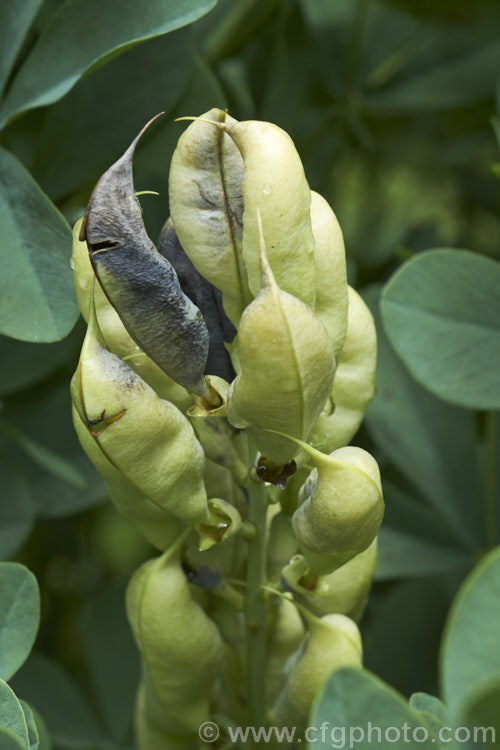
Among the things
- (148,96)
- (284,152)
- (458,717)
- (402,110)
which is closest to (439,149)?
(402,110)

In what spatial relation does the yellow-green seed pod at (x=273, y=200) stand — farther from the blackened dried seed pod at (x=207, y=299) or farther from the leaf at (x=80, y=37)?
the leaf at (x=80, y=37)

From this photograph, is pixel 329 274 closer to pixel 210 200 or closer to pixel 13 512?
pixel 210 200

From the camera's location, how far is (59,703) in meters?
0.86

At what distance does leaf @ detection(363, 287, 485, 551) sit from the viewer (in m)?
0.82

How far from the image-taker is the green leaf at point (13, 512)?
77 cm

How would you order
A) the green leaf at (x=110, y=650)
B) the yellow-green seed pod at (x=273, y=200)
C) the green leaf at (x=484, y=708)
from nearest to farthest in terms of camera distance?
the green leaf at (x=484, y=708)
the yellow-green seed pod at (x=273, y=200)
the green leaf at (x=110, y=650)

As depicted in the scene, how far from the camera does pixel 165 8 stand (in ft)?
1.97

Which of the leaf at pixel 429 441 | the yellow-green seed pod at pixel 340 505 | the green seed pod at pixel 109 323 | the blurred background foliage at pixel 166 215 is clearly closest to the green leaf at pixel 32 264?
the blurred background foliage at pixel 166 215

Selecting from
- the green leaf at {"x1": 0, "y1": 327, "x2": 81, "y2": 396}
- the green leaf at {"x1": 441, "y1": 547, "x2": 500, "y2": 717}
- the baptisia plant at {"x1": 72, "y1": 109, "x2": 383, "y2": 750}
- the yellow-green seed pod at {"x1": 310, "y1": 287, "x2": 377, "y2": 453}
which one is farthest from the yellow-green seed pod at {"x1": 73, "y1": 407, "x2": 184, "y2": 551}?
the green leaf at {"x1": 0, "y1": 327, "x2": 81, "y2": 396}

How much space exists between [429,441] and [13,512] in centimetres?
39

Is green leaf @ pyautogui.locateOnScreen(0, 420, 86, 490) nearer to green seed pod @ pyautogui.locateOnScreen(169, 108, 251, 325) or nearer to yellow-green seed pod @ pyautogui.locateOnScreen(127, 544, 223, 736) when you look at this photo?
yellow-green seed pod @ pyautogui.locateOnScreen(127, 544, 223, 736)

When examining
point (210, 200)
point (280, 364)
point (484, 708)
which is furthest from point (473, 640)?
point (210, 200)

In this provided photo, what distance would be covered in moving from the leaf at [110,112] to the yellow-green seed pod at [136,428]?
34cm

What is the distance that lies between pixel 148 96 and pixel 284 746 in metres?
0.49
